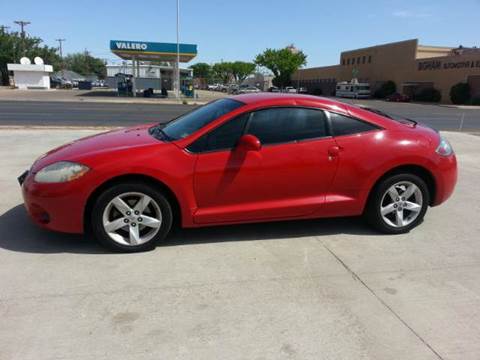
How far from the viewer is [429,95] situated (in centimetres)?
5484

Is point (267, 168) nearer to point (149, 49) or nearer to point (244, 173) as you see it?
point (244, 173)

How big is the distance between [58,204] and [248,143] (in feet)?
6.00

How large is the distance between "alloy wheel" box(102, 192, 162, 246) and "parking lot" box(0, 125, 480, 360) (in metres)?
0.18

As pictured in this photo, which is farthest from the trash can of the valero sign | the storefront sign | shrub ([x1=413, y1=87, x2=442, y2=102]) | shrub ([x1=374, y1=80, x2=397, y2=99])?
the storefront sign

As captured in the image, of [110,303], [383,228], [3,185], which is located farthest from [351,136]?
[3,185]

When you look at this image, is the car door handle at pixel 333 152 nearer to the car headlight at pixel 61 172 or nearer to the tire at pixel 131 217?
the tire at pixel 131 217

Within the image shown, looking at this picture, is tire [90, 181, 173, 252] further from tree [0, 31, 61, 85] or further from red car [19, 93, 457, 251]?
tree [0, 31, 61, 85]

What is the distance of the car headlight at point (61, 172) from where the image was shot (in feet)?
12.7

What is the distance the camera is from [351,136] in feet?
14.6

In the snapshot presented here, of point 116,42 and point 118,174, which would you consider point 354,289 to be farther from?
point 116,42

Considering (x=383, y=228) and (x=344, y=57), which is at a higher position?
(x=344, y=57)

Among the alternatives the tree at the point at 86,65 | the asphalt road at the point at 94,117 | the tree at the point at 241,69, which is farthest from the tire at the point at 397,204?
the tree at the point at 86,65

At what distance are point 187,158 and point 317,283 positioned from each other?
1639 mm

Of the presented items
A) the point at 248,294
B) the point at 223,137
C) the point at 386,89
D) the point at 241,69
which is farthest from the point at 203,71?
the point at 248,294
